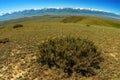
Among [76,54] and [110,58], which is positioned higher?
[76,54]

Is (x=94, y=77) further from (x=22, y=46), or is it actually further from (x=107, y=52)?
(x=22, y=46)

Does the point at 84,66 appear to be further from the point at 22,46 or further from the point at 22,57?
A: the point at 22,46

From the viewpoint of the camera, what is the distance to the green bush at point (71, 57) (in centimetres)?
1234

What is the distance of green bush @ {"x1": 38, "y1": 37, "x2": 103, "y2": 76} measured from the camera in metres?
12.3

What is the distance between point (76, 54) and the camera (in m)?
12.9

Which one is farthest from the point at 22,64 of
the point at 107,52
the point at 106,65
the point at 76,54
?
the point at 107,52

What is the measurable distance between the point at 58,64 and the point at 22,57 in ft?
11.9

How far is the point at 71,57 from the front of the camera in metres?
12.7

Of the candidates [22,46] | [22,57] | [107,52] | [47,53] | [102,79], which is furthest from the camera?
[22,46]

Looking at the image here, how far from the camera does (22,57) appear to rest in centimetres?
1484

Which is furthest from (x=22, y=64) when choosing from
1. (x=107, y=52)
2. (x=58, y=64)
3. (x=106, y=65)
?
(x=107, y=52)

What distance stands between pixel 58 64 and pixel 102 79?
2967 millimetres

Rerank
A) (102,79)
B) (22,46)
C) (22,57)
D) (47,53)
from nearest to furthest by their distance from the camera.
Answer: (102,79) < (47,53) < (22,57) < (22,46)

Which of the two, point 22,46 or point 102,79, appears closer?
point 102,79
